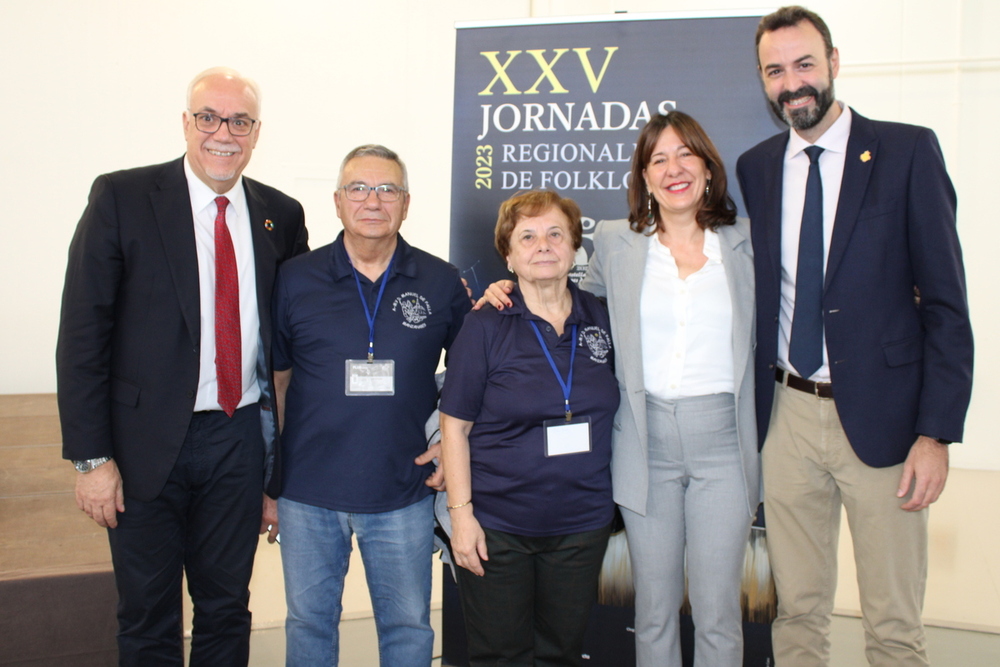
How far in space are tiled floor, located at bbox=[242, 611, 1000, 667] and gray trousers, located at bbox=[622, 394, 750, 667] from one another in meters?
1.24

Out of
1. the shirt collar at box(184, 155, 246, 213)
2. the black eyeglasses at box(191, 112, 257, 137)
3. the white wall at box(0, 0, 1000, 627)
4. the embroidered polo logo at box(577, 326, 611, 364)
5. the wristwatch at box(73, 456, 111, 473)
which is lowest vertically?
the wristwatch at box(73, 456, 111, 473)

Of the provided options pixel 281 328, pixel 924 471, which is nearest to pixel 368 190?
pixel 281 328

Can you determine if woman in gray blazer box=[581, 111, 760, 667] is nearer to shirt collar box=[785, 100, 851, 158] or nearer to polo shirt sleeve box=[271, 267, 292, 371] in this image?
shirt collar box=[785, 100, 851, 158]

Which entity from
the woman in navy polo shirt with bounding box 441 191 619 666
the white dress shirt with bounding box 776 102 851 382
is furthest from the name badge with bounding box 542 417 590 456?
the white dress shirt with bounding box 776 102 851 382

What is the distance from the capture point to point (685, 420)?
174 cm

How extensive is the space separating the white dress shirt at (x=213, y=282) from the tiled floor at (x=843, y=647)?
1.35 metres

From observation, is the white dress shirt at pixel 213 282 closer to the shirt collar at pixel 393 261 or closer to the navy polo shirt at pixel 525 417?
the shirt collar at pixel 393 261

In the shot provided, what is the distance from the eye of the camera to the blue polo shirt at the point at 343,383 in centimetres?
180

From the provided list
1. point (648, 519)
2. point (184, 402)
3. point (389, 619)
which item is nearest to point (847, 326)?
point (648, 519)

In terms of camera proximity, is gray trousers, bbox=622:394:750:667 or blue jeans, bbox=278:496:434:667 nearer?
gray trousers, bbox=622:394:750:667

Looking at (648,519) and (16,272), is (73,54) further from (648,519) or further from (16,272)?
(648,519)

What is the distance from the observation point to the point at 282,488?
6.15 ft

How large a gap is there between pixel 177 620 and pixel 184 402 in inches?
25.0

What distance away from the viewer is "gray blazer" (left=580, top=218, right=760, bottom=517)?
1.75m
